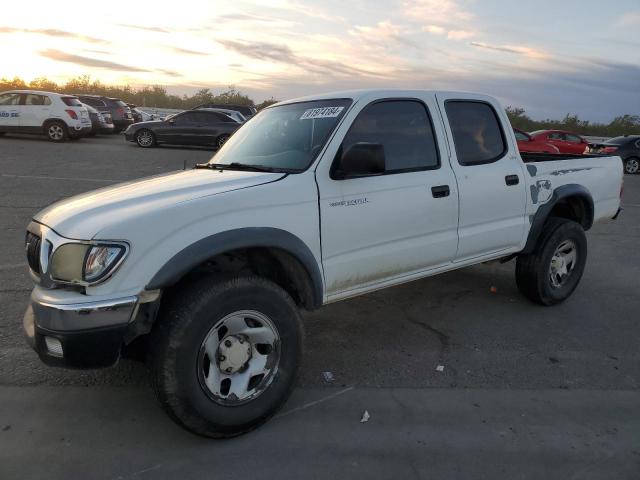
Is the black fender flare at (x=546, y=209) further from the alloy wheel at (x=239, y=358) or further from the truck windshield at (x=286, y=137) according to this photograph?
the alloy wheel at (x=239, y=358)

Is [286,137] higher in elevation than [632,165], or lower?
higher

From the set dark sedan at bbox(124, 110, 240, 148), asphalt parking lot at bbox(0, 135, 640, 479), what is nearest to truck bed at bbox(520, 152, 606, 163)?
asphalt parking lot at bbox(0, 135, 640, 479)

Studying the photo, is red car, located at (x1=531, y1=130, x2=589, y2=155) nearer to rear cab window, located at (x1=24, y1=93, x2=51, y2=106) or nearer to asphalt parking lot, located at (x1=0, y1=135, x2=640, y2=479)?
asphalt parking lot, located at (x1=0, y1=135, x2=640, y2=479)

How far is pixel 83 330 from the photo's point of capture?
2.56 metres

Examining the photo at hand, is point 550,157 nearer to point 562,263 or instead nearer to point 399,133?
point 562,263

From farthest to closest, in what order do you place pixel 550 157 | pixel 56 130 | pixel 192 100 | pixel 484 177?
pixel 192 100, pixel 56 130, pixel 550 157, pixel 484 177

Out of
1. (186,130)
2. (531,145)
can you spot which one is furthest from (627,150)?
(186,130)

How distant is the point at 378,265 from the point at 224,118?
17.7 metres

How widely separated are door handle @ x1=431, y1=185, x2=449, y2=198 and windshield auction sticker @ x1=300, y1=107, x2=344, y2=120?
883 millimetres

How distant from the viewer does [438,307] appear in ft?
16.8

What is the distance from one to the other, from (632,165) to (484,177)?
19.6 metres

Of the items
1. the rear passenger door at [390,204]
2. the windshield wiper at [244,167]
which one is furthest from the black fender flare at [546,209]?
the windshield wiper at [244,167]

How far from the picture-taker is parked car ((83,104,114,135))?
2072 centimetres

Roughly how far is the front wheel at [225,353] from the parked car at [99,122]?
1961cm
